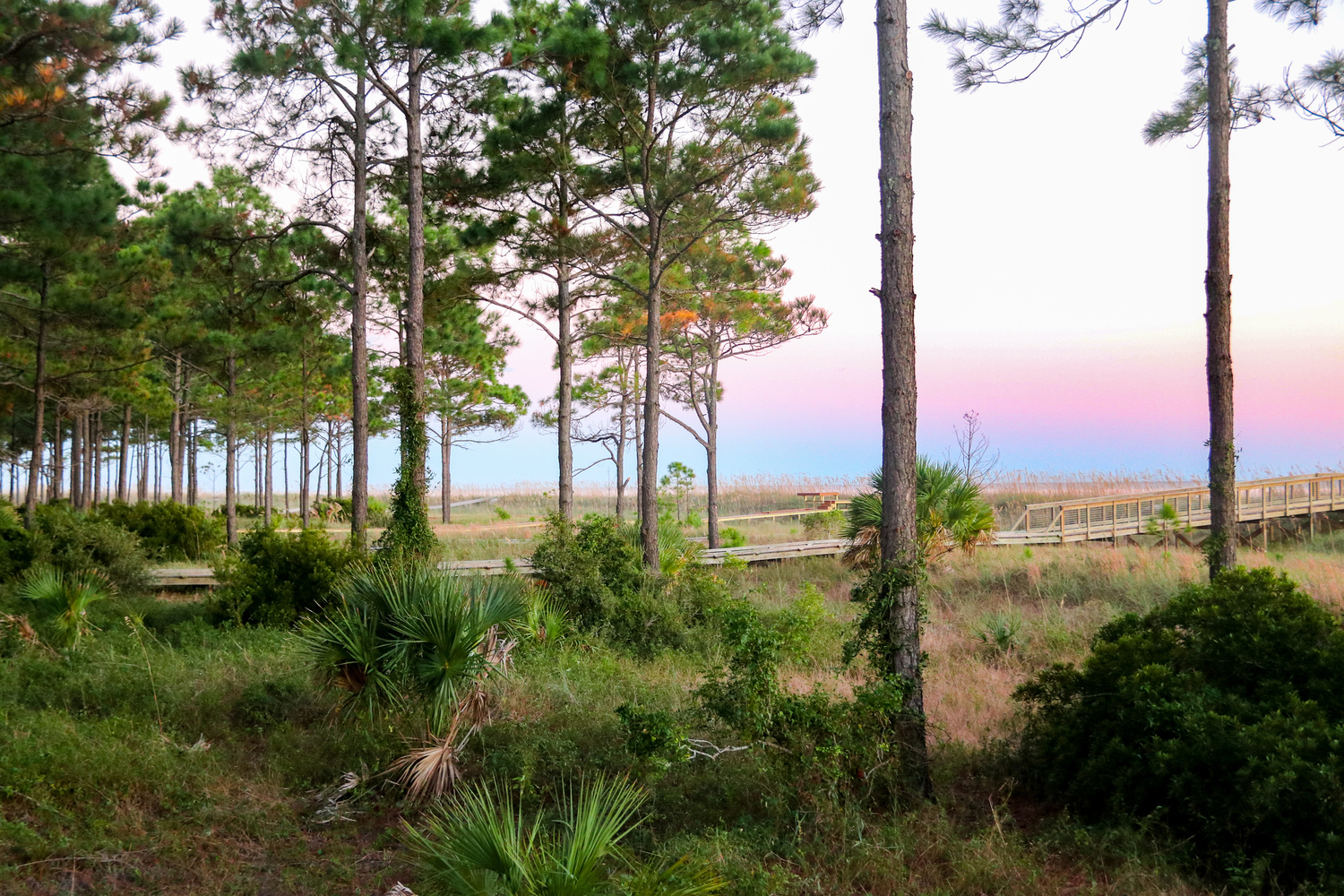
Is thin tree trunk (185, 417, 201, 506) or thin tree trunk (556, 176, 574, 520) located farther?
thin tree trunk (185, 417, 201, 506)

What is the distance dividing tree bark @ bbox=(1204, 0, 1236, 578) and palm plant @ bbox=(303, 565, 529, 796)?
7541 millimetres

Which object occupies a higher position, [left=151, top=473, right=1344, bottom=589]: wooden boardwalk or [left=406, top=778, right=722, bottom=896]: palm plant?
[left=151, top=473, right=1344, bottom=589]: wooden boardwalk

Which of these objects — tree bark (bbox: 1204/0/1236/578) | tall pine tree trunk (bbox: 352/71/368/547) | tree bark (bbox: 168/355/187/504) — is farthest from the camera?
tree bark (bbox: 168/355/187/504)

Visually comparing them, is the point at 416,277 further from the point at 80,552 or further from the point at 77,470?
the point at 77,470

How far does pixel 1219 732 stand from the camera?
204 inches

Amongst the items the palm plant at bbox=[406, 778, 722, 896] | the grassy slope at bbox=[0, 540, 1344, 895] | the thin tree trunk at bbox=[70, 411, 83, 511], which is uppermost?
the thin tree trunk at bbox=[70, 411, 83, 511]

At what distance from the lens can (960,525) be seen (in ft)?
52.6

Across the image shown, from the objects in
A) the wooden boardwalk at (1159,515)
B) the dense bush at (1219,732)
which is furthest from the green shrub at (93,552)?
the dense bush at (1219,732)

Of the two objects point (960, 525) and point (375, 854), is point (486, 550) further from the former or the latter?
point (375, 854)

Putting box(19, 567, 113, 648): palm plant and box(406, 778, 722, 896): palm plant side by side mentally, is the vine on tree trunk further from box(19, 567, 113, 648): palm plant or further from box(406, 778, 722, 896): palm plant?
box(406, 778, 722, 896): palm plant

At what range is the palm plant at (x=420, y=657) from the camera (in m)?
6.79

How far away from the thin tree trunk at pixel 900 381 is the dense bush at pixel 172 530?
18.0m

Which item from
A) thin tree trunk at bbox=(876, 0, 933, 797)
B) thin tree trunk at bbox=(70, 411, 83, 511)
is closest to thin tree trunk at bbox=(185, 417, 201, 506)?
thin tree trunk at bbox=(70, 411, 83, 511)

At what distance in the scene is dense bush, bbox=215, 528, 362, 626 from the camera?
12938 mm
